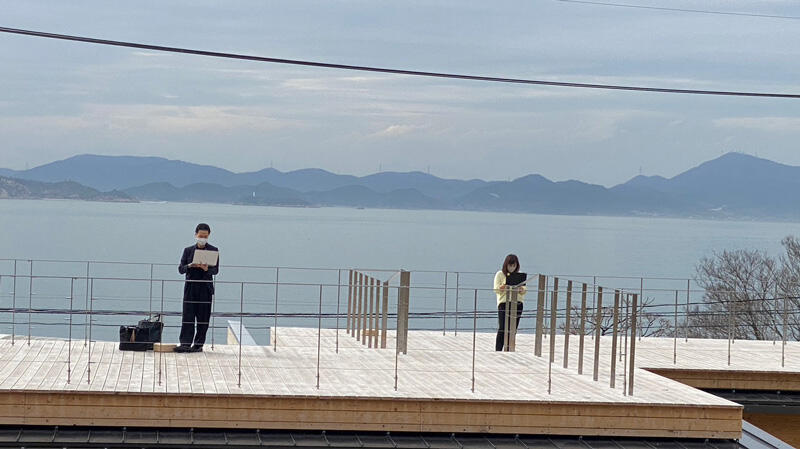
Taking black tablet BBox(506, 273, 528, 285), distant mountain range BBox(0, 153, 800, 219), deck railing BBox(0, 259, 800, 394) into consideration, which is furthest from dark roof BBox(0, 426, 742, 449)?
distant mountain range BBox(0, 153, 800, 219)

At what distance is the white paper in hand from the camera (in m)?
11.1

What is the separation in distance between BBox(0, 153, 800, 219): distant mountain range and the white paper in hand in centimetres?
10058

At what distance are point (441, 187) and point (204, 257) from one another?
416 feet

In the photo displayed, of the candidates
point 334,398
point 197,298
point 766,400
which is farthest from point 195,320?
point 766,400

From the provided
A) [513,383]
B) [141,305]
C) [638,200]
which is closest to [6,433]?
[513,383]

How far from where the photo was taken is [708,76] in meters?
94.8

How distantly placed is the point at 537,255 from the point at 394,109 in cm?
1684

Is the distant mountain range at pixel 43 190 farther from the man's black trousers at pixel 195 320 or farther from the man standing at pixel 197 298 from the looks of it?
the man's black trousers at pixel 195 320

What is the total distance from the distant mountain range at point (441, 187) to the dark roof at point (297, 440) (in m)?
103

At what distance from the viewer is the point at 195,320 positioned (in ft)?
36.4

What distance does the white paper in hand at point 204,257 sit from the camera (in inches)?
436

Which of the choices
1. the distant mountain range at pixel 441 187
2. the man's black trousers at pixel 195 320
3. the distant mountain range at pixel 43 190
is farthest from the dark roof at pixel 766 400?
the distant mountain range at pixel 441 187

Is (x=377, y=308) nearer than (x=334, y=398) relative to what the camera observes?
No

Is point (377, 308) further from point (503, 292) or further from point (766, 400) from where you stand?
point (766, 400)
